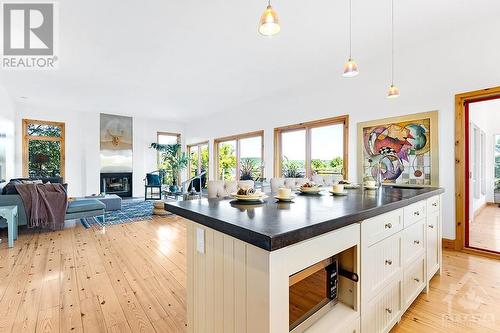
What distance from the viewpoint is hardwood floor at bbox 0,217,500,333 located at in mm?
1737

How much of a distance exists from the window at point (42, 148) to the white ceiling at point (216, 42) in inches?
60.9

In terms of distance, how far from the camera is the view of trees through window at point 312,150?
479cm

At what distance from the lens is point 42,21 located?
290 centimetres

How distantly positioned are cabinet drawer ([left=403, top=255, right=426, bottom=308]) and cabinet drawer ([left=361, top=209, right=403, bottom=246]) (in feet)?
1.37

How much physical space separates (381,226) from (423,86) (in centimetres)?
311

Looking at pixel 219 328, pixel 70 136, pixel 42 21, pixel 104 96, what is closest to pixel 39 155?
pixel 70 136

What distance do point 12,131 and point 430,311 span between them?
8834mm

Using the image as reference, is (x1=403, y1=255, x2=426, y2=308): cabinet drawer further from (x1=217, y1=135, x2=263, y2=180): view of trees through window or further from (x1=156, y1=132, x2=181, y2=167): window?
(x1=156, y1=132, x2=181, y2=167): window

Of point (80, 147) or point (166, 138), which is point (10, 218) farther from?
point (166, 138)

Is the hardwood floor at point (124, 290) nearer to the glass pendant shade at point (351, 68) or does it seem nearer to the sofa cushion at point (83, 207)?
the sofa cushion at point (83, 207)

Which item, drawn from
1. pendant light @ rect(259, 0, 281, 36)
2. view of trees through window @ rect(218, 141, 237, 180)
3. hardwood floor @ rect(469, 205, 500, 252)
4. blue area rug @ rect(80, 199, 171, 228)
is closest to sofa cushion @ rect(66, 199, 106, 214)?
blue area rug @ rect(80, 199, 171, 228)

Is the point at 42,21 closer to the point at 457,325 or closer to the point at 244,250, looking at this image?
the point at 244,250

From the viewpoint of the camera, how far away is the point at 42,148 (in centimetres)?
707

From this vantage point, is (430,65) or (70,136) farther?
(70,136)
